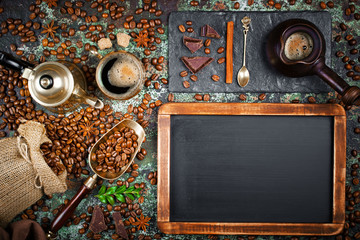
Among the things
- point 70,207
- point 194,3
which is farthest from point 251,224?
point 194,3

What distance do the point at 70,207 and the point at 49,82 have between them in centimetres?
58

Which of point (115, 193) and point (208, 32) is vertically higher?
point (208, 32)

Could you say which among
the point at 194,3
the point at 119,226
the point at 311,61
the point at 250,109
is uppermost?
the point at 194,3

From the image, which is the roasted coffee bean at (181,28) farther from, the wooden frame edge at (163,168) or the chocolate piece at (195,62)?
the wooden frame edge at (163,168)

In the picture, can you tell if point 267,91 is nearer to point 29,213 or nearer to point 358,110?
point 358,110

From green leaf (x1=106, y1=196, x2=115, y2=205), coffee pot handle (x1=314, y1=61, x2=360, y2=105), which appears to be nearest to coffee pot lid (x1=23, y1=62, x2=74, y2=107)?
green leaf (x1=106, y1=196, x2=115, y2=205)

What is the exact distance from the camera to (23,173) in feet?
3.89

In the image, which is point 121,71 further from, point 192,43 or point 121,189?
point 121,189

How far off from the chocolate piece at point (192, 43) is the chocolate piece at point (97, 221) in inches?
35.2

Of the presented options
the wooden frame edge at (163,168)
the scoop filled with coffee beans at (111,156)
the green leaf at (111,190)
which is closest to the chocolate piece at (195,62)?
the wooden frame edge at (163,168)

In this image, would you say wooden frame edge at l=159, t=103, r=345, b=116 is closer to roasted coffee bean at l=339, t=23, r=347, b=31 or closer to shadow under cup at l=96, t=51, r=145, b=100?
shadow under cup at l=96, t=51, r=145, b=100

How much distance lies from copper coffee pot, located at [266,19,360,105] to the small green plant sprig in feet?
2.96

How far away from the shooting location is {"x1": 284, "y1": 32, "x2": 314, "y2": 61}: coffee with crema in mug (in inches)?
45.4

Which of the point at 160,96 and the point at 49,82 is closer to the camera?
the point at 49,82
